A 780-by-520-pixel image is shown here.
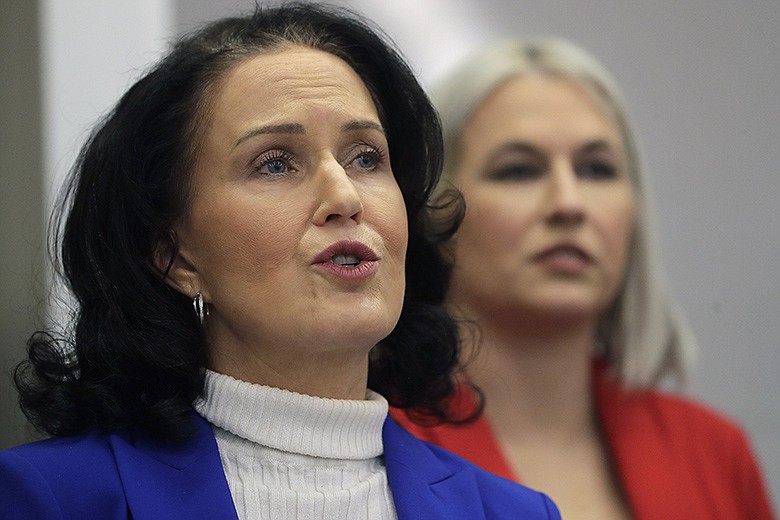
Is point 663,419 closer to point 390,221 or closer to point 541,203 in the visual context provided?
point 541,203

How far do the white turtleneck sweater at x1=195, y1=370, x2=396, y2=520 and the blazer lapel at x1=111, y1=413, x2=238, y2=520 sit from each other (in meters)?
0.03

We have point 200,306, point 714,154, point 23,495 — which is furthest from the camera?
→ point 714,154

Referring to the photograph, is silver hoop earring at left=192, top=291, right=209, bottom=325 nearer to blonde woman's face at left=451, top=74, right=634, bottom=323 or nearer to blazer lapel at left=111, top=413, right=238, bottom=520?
blazer lapel at left=111, top=413, right=238, bottom=520

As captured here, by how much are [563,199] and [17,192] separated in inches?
35.1

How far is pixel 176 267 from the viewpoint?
56.3 inches

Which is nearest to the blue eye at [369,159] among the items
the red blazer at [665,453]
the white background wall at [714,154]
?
the red blazer at [665,453]

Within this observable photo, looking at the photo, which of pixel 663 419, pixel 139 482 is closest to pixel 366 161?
pixel 139 482

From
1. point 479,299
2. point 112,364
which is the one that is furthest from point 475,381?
point 112,364

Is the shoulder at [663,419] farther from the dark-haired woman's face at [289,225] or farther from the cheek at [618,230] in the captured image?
the dark-haired woman's face at [289,225]

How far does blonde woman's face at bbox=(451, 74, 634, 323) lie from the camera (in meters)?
2.06

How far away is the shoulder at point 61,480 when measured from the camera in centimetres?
121

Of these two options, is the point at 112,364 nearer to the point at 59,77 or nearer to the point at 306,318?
the point at 306,318

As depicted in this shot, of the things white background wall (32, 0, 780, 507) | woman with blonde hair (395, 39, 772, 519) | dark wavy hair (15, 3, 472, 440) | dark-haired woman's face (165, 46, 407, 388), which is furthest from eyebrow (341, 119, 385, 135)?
white background wall (32, 0, 780, 507)

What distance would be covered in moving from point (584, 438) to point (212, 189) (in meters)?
1.04
